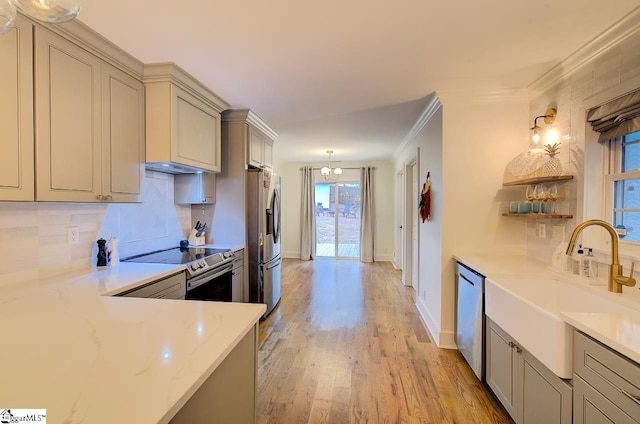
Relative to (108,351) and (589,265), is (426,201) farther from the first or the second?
(108,351)

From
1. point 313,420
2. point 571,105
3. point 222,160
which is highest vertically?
point 571,105

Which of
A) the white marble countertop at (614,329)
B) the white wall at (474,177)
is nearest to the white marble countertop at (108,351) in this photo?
the white marble countertop at (614,329)

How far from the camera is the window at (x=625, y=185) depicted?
176 cm

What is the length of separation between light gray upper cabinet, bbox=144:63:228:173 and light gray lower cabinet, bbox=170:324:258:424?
1.78 m

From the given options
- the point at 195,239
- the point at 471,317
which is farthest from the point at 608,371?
the point at 195,239

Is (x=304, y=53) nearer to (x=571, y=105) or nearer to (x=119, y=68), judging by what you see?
(x=119, y=68)

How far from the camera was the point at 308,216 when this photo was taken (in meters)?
7.01

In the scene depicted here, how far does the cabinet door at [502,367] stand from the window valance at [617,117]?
1433 mm

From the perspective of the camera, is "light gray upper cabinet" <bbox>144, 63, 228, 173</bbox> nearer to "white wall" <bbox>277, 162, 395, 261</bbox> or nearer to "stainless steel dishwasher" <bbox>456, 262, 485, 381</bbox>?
"stainless steel dishwasher" <bbox>456, 262, 485, 381</bbox>

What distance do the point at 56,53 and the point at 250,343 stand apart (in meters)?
1.95

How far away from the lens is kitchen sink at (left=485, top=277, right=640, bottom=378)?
129 centimetres

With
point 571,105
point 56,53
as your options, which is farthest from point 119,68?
point 571,105

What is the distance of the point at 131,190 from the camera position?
7.22 feet

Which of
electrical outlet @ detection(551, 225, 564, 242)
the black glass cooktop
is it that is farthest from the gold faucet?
the black glass cooktop
